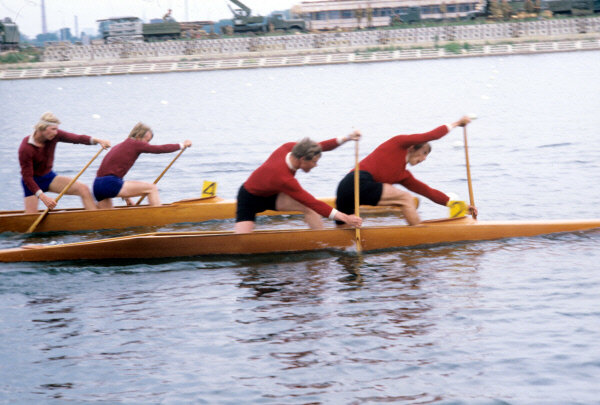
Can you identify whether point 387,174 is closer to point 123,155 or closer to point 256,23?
point 123,155

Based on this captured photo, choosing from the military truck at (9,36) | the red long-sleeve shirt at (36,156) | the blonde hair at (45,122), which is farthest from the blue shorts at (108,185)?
the military truck at (9,36)

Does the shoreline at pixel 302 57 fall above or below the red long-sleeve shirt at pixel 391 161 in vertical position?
above

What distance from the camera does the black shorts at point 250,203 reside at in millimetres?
10469

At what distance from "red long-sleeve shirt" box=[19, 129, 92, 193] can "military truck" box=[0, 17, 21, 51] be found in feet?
238

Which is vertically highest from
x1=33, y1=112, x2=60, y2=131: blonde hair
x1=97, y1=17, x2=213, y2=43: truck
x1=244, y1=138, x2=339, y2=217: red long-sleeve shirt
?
x1=97, y1=17, x2=213, y2=43: truck

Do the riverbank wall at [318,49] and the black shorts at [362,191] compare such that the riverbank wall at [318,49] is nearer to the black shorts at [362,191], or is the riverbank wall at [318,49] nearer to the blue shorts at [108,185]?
the blue shorts at [108,185]

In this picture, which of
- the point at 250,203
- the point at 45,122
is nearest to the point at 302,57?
the point at 45,122

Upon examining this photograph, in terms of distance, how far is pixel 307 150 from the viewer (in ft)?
31.7

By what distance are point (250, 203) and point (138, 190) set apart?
9.56 feet

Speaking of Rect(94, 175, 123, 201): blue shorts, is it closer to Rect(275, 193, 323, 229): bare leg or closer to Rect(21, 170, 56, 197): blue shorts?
Rect(21, 170, 56, 197): blue shorts

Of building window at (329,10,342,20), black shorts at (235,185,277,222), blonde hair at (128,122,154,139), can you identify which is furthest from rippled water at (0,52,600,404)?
building window at (329,10,342,20)

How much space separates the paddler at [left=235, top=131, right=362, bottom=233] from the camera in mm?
9781

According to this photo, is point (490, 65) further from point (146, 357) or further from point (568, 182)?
point (146, 357)

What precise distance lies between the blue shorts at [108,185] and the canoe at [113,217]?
372 mm
